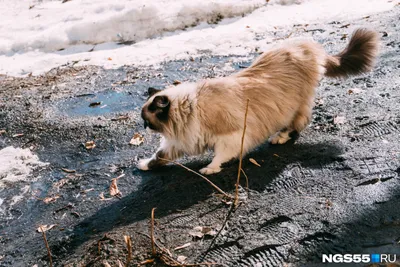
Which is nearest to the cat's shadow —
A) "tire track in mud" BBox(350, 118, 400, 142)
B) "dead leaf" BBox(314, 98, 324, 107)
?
"tire track in mud" BBox(350, 118, 400, 142)

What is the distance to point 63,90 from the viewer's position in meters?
7.29

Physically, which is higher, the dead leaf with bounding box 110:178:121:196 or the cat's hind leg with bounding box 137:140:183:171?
the cat's hind leg with bounding box 137:140:183:171

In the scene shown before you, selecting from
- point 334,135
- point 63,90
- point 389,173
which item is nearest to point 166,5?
point 63,90

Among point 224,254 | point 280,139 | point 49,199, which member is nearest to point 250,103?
point 280,139

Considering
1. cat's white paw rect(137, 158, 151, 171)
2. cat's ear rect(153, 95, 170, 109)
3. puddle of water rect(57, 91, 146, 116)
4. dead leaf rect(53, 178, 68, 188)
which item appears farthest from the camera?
puddle of water rect(57, 91, 146, 116)

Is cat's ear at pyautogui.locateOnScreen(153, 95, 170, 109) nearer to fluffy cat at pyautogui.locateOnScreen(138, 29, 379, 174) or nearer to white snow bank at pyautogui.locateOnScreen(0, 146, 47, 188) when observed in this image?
fluffy cat at pyautogui.locateOnScreen(138, 29, 379, 174)

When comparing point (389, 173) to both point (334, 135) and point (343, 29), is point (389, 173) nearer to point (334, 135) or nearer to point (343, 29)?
point (334, 135)

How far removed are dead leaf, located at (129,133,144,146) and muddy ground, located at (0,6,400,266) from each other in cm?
8

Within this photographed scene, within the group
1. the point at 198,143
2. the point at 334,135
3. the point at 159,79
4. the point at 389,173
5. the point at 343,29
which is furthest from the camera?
the point at 343,29

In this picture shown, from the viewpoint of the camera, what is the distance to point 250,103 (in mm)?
4434

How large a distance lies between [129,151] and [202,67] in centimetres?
302

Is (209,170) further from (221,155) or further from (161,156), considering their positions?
(161,156)

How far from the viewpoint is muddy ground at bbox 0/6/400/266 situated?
327cm

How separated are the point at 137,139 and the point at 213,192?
1706 millimetres
